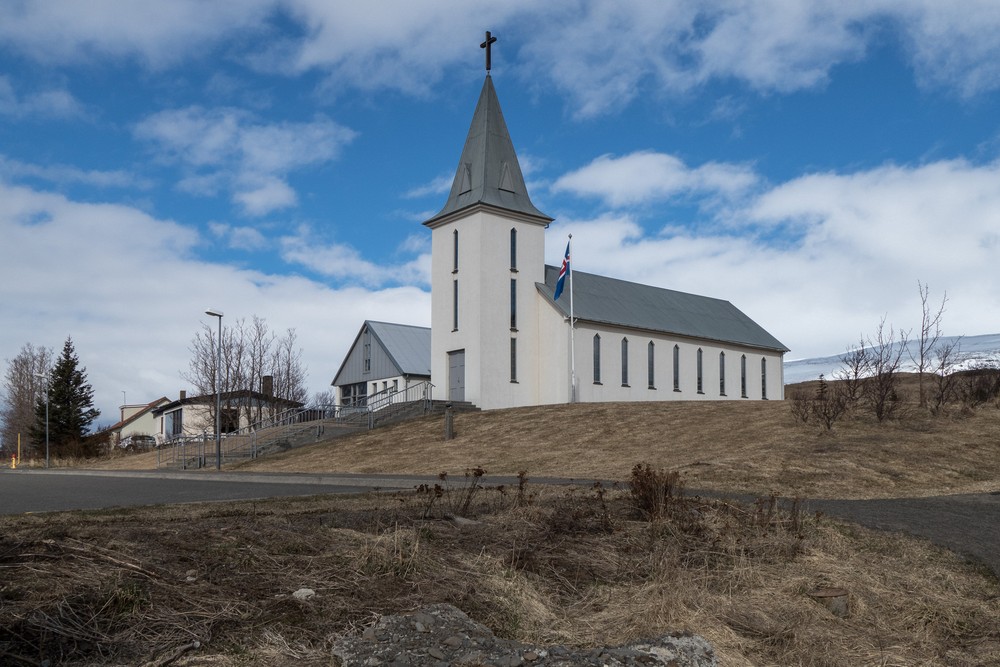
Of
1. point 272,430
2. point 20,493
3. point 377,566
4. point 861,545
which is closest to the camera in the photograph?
point 377,566

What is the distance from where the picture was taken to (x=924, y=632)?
655 cm

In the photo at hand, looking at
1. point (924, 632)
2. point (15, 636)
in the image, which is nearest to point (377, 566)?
point (15, 636)

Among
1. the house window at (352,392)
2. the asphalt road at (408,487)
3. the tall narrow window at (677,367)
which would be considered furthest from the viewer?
the house window at (352,392)

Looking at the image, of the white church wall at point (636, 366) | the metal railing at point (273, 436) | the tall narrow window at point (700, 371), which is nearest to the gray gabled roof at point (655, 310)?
the white church wall at point (636, 366)

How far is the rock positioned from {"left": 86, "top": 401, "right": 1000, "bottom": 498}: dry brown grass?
10.3 m

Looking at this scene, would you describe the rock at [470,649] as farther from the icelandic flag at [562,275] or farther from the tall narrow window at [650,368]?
the tall narrow window at [650,368]

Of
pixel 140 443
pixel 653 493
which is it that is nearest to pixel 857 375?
pixel 653 493

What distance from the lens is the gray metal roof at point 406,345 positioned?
6081cm

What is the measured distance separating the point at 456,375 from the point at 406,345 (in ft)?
63.3

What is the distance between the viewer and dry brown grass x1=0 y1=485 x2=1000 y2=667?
5.43 meters

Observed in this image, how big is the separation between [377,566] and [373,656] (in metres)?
1.82

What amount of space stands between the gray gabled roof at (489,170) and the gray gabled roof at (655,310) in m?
4.40

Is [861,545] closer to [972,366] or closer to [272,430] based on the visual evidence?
[972,366]

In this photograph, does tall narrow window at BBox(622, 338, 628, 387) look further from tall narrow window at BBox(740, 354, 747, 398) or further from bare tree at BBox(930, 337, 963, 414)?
bare tree at BBox(930, 337, 963, 414)
